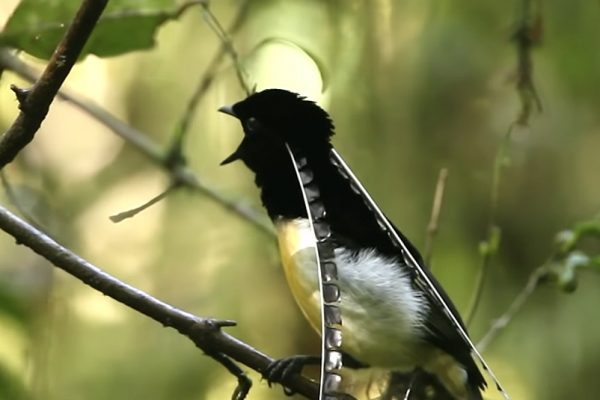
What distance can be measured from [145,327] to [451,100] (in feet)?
2.95

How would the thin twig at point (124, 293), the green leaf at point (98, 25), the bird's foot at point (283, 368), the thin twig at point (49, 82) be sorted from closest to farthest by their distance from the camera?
1. the thin twig at point (49, 82)
2. the thin twig at point (124, 293)
3. the bird's foot at point (283, 368)
4. the green leaf at point (98, 25)

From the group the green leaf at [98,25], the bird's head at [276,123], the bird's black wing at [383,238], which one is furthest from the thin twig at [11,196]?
the bird's black wing at [383,238]

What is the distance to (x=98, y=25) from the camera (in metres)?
1.42

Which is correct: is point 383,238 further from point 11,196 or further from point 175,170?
point 175,170

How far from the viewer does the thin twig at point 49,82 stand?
92 cm

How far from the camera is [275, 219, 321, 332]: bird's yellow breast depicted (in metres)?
1.25

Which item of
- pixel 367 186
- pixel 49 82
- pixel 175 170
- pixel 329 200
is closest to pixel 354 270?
pixel 329 200

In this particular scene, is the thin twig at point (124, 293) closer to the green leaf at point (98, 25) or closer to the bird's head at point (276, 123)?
the bird's head at point (276, 123)

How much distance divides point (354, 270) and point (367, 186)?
992 millimetres

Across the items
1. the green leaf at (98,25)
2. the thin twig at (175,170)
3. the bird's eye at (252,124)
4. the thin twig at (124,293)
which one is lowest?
the thin twig at (124,293)

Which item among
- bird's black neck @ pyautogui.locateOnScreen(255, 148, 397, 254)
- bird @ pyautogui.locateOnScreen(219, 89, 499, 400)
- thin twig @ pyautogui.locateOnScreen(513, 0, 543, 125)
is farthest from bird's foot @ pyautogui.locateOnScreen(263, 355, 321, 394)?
thin twig @ pyautogui.locateOnScreen(513, 0, 543, 125)

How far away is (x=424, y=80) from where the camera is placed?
7.81ft

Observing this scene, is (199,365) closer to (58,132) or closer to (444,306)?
(58,132)

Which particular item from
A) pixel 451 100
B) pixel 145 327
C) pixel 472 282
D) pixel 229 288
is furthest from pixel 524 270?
pixel 145 327
